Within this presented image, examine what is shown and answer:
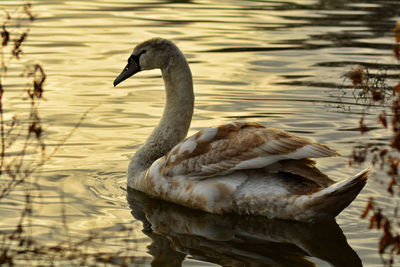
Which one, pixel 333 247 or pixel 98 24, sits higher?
pixel 98 24

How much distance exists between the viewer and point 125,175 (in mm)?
8586

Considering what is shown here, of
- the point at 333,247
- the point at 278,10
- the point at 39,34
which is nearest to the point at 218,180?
the point at 333,247

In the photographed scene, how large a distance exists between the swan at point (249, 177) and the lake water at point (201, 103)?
0.17 meters

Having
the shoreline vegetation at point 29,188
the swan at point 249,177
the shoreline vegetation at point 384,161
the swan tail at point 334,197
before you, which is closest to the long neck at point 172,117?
the swan at point 249,177

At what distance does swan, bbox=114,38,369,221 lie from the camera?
670cm

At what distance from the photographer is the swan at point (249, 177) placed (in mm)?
6703

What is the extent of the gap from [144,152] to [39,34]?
952 cm

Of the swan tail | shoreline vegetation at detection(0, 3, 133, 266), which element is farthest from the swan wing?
shoreline vegetation at detection(0, 3, 133, 266)

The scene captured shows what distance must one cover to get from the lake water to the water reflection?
2 cm

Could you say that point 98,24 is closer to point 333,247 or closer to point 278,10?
point 278,10

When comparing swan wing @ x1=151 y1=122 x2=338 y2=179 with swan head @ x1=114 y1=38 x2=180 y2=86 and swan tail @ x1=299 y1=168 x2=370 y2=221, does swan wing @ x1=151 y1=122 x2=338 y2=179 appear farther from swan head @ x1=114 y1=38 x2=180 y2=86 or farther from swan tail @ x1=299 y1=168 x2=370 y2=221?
swan head @ x1=114 y1=38 x2=180 y2=86

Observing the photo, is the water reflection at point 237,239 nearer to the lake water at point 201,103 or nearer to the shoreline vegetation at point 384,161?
the lake water at point 201,103

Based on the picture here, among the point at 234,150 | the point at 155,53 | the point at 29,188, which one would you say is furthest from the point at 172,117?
the point at 29,188

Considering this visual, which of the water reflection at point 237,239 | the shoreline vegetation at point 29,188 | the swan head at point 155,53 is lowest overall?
the water reflection at point 237,239
